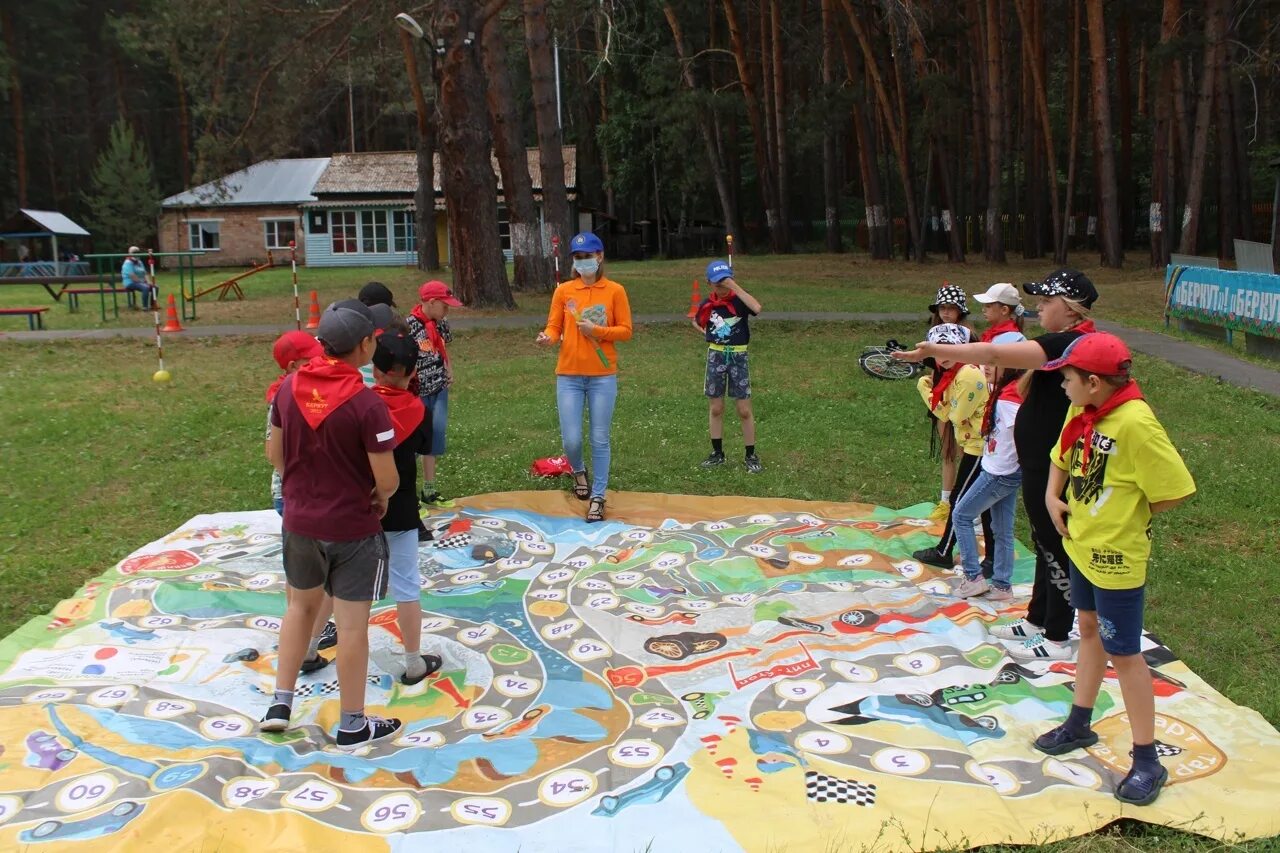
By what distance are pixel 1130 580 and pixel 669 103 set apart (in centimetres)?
3857

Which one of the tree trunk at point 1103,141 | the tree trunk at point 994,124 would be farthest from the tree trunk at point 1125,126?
the tree trunk at point 994,124

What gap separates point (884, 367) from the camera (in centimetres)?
1332

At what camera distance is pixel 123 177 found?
4534cm

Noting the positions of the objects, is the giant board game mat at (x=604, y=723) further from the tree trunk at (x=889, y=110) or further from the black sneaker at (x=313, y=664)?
the tree trunk at (x=889, y=110)

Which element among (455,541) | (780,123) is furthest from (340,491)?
(780,123)

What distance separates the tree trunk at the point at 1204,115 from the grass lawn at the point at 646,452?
1230 cm

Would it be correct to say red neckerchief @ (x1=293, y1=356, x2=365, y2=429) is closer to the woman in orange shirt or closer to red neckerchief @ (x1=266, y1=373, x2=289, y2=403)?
red neckerchief @ (x1=266, y1=373, x2=289, y2=403)

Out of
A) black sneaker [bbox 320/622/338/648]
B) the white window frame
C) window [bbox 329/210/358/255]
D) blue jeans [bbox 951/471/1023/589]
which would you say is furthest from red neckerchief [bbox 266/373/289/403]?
the white window frame

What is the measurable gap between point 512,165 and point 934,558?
18.3 meters

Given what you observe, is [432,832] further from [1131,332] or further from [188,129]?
[188,129]

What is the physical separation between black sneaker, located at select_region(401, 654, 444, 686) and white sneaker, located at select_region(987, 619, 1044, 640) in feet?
9.53

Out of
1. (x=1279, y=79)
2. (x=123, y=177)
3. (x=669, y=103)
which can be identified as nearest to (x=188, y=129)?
(x=123, y=177)

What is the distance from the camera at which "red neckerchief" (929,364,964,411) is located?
6.30 meters

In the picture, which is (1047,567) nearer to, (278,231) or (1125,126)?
(1125,126)
